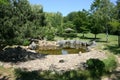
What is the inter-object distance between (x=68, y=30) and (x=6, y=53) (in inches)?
1370

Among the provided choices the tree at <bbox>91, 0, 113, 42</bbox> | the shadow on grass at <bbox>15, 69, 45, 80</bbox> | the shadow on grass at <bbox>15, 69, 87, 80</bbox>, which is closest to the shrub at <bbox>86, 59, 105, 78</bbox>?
the shadow on grass at <bbox>15, 69, 87, 80</bbox>

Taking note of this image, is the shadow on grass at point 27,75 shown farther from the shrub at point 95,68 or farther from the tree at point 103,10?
the tree at point 103,10

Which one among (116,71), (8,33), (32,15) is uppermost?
(32,15)

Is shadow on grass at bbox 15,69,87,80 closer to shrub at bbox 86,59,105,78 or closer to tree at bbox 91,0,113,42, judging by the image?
shrub at bbox 86,59,105,78

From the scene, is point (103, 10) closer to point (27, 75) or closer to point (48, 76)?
Result: point (48, 76)

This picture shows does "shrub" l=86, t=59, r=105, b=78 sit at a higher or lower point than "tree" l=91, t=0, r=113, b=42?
lower

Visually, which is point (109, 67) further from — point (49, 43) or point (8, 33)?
point (49, 43)

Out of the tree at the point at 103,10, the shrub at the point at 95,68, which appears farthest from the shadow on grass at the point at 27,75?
the tree at the point at 103,10

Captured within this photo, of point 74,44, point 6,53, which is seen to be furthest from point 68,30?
point 6,53

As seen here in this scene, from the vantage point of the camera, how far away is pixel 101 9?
3497 cm

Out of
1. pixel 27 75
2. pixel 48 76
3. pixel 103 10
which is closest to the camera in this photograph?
pixel 48 76

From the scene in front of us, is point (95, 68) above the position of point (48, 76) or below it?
above

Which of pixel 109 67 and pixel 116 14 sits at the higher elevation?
pixel 116 14

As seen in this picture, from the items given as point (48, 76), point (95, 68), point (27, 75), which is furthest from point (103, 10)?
point (27, 75)
